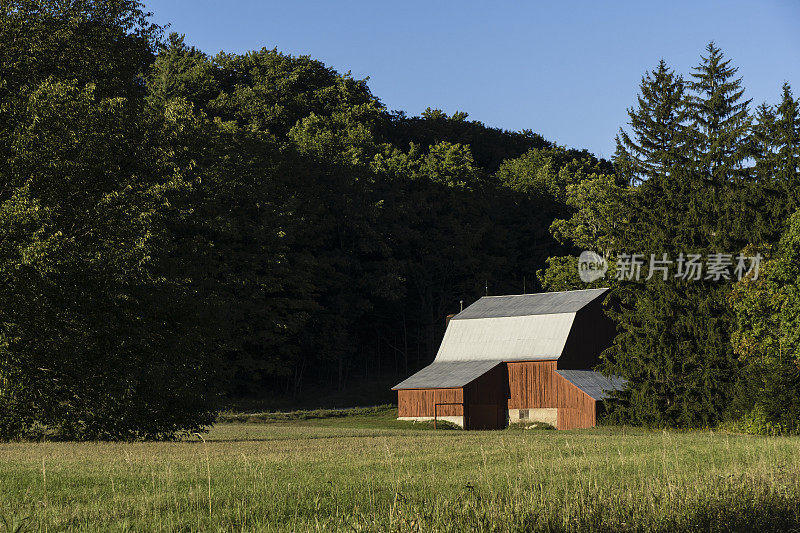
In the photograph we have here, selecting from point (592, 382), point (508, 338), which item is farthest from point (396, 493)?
point (508, 338)

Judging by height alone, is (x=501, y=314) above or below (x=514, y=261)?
below

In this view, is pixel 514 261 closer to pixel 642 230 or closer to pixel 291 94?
pixel 291 94

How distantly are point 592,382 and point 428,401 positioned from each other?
36.8 feet

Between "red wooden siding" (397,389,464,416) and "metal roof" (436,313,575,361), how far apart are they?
17.1ft

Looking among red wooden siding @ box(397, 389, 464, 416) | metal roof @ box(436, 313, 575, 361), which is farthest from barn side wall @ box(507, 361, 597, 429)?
red wooden siding @ box(397, 389, 464, 416)

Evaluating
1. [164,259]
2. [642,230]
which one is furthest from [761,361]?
[164,259]

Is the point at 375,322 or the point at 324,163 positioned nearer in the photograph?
the point at 324,163

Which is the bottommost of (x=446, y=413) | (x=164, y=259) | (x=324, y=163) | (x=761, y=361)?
(x=446, y=413)

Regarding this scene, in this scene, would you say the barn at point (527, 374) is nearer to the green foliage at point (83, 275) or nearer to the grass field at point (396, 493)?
the green foliage at point (83, 275)

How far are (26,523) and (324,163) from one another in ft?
223

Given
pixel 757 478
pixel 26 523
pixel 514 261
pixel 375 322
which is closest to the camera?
pixel 26 523

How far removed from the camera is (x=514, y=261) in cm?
9506

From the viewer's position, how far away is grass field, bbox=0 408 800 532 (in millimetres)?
12461

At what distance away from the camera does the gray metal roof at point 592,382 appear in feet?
180
